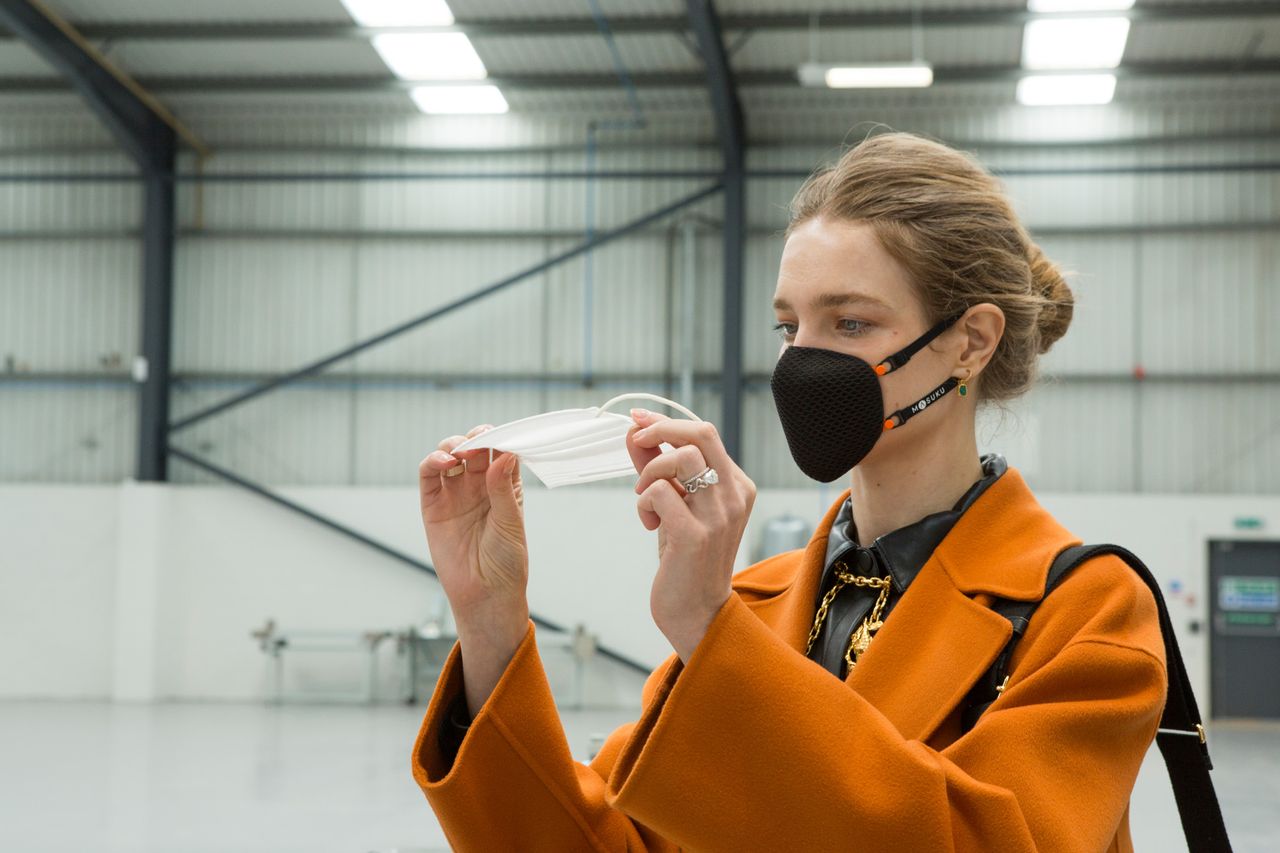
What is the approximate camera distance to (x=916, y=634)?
4.48ft

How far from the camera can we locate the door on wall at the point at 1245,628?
14.2m

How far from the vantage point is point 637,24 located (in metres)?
13.3

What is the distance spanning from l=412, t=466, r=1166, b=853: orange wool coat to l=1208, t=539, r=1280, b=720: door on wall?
14481 mm

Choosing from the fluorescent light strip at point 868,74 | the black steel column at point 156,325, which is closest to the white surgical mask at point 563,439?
the fluorescent light strip at point 868,74

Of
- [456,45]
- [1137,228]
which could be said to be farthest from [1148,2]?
[456,45]

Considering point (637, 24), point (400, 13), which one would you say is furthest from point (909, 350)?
point (400, 13)

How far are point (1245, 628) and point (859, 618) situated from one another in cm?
1468

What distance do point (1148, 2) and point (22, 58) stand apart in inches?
512

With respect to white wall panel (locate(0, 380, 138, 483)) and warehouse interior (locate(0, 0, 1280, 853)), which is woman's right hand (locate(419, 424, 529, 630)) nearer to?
warehouse interior (locate(0, 0, 1280, 853))

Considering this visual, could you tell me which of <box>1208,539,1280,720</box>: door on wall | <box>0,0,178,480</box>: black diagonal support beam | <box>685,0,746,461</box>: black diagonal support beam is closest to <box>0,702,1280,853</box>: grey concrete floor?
<box>1208,539,1280,720</box>: door on wall

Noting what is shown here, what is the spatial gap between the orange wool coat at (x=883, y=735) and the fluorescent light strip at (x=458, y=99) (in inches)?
562

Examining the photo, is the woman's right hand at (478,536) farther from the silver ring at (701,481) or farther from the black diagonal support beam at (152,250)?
the black diagonal support beam at (152,250)

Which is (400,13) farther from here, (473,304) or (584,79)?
(473,304)

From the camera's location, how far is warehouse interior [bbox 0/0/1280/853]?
14102 mm
